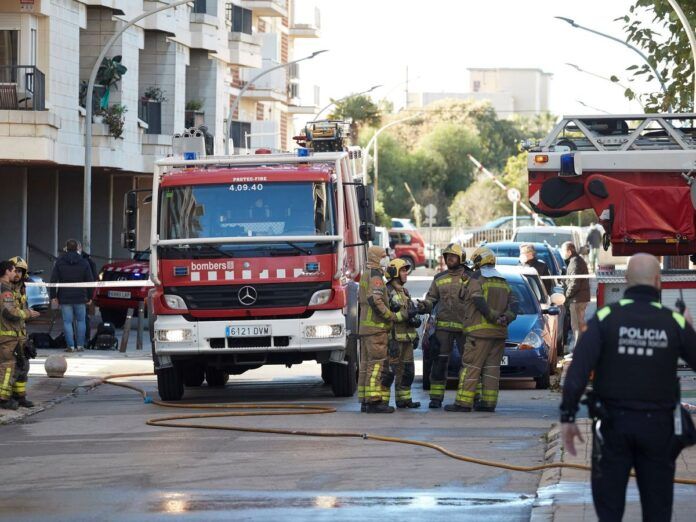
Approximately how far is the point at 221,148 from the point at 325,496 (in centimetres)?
3865

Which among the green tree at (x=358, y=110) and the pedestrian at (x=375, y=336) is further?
the green tree at (x=358, y=110)

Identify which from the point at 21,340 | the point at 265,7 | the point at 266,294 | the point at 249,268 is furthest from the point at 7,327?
the point at 265,7

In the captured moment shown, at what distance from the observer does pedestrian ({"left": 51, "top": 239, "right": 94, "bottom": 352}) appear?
24.2 meters

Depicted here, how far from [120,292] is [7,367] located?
11.7 metres

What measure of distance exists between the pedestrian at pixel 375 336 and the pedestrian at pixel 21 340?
Result: 3.48m

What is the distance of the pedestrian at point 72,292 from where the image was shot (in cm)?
2423

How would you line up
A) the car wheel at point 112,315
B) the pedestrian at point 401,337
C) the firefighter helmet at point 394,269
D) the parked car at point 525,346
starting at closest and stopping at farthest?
the pedestrian at point 401,337
the firefighter helmet at point 394,269
the parked car at point 525,346
the car wheel at point 112,315

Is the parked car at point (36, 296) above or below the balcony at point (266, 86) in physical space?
below

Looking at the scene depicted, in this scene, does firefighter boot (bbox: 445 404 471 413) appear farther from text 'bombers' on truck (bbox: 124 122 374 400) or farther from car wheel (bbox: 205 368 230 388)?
car wheel (bbox: 205 368 230 388)

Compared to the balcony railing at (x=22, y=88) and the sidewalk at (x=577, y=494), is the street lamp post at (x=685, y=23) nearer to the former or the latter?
the sidewalk at (x=577, y=494)

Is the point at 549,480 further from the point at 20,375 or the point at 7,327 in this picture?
the point at 20,375

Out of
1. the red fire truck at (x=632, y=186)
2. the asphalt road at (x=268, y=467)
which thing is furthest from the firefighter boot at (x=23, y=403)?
the red fire truck at (x=632, y=186)

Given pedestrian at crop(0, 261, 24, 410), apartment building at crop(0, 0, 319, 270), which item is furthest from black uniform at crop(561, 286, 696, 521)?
apartment building at crop(0, 0, 319, 270)

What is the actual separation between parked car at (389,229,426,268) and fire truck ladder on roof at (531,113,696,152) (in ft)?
142
